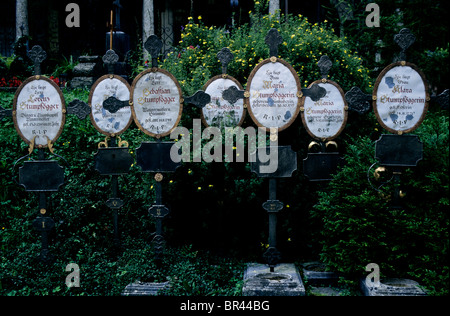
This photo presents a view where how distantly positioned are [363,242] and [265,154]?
1.16m

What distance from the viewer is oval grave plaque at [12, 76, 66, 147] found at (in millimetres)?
4102

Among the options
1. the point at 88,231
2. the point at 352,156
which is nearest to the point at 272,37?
the point at 352,156

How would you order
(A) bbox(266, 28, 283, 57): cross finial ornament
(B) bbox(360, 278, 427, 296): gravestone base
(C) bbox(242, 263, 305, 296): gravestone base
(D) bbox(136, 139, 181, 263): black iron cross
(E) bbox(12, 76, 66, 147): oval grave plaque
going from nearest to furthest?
1. (B) bbox(360, 278, 427, 296): gravestone base
2. (C) bbox(242, 263, 305, 296): gravestone base
3. (A) bbox(266, 28, 283, 57): cross finial ornament
4. (D) bbox(136, 139, 181, 263): black iron cross
5. (E) bbox(12, 76, 66, 147): oval grave plaque

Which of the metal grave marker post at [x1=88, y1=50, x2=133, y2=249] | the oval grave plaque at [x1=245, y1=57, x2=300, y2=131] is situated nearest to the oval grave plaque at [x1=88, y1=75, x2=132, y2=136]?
the metal grave marker post at [x1=88, y1=50, x2=133, y2=249]

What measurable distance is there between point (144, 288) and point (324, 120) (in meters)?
2.32

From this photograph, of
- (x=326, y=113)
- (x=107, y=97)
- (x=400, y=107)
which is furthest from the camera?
(x=107, y=97)

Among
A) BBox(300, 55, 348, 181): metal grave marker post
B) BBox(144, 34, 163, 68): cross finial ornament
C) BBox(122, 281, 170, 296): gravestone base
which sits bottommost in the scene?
BBox(122, 281, 170, 296): gravestone base

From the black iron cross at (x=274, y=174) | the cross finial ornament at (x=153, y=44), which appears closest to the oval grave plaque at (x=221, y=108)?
the black iron cross at (x=274, y=174)

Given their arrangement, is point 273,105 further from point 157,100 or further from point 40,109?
point 40,109

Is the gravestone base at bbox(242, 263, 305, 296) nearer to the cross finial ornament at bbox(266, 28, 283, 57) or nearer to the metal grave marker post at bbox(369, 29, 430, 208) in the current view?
the metal grave marker post at bbox(369, 29, 430, 208)

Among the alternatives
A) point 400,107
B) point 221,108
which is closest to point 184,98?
point 221,108

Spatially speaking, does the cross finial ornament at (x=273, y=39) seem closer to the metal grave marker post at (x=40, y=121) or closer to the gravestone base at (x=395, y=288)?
the metal grave marker post at (x=40, y=121)

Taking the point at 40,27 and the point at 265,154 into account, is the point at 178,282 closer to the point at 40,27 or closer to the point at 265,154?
the point at 265,154

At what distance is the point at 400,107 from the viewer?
3.81 metres
